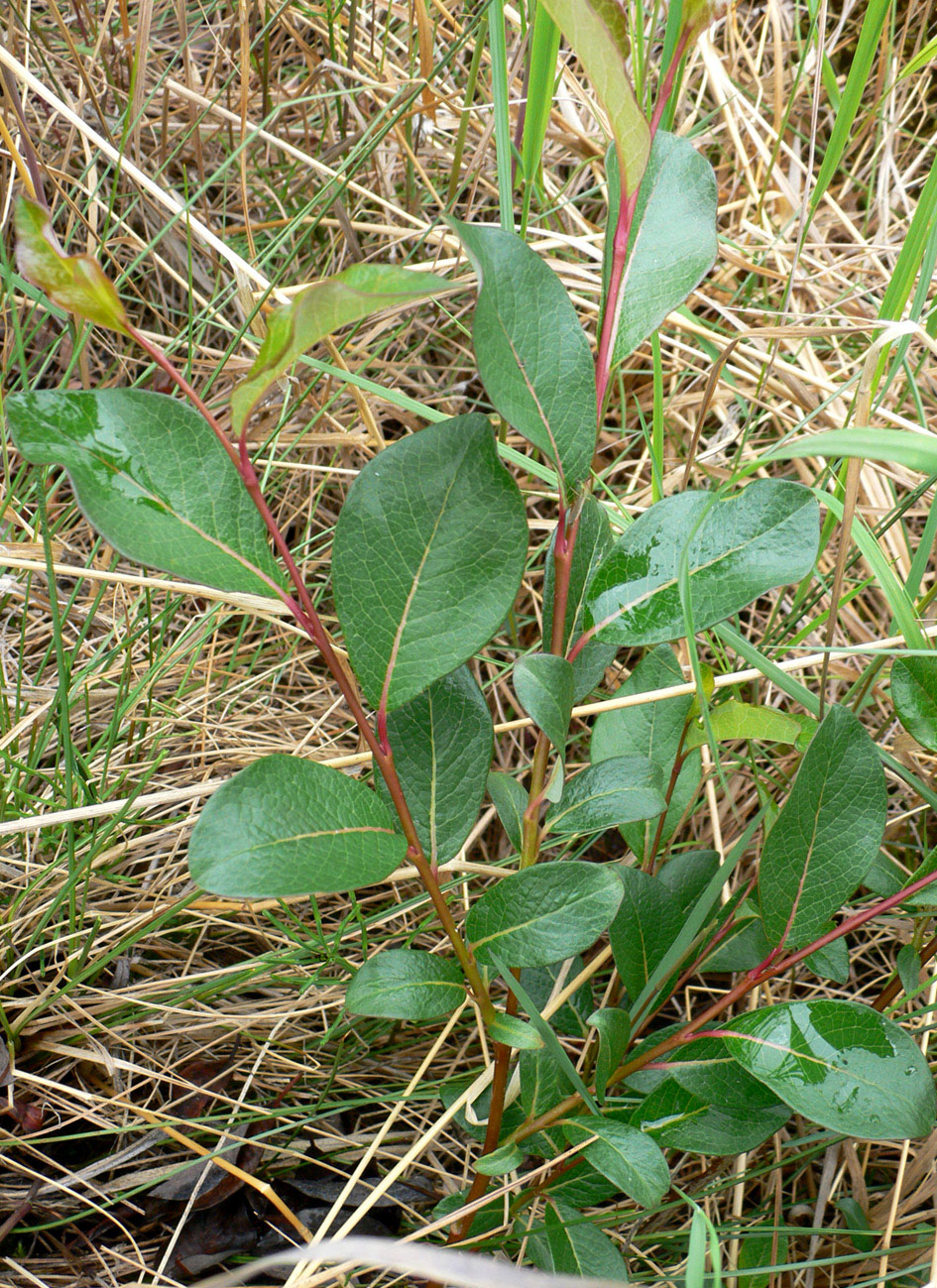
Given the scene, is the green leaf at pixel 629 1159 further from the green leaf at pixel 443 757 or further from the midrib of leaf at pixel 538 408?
the midrib of leaf at pixel 538 408

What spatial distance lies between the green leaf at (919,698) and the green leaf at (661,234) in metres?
0.30

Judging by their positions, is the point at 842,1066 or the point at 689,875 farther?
the point at 689,875

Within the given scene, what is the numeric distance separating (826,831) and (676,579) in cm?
19

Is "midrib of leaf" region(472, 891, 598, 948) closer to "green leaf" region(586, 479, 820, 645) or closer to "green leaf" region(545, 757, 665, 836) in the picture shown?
"green leaf" region(545, 757, 665, 836)

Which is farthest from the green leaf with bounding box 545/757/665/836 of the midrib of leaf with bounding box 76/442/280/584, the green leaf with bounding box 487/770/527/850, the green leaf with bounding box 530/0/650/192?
the green leaf with bounding box 530/0/650/192

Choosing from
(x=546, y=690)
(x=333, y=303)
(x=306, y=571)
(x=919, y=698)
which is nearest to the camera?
(x=333, y=303)

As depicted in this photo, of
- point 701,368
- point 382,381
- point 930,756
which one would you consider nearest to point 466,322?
Result: point 382,381

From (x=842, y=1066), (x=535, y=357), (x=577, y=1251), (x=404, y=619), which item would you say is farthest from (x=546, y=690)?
(x=577, y=1251)

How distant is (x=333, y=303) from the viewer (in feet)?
1.47

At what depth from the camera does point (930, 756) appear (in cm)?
104

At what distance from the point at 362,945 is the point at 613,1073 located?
0.30 m

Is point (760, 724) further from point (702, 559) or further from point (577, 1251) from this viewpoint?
point (577, 1251)

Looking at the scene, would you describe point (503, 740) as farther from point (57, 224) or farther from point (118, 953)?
point (57, 224)

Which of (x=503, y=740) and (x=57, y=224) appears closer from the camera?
(x=503, y=740)
